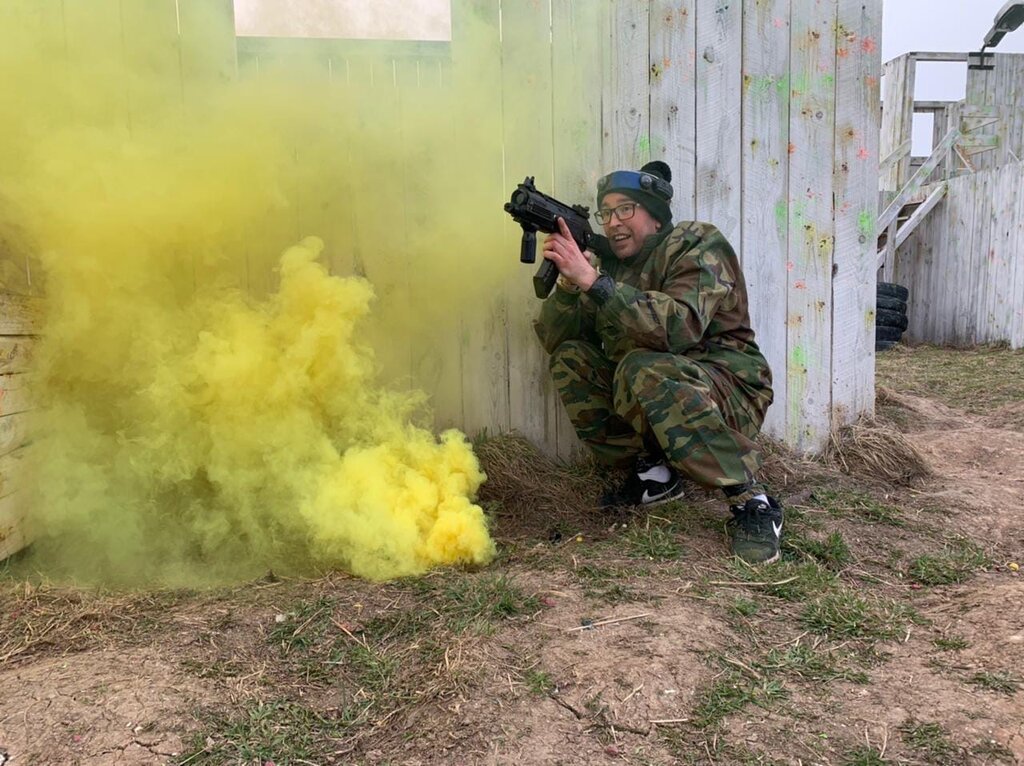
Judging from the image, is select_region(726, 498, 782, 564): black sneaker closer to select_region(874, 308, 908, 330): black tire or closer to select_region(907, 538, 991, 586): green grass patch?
select_region(907, 538, 991, 586): green grass patch

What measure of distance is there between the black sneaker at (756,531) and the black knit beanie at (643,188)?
4.41ft

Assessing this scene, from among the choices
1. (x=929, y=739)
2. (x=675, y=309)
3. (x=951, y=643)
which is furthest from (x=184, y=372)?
(x=951, y=643)

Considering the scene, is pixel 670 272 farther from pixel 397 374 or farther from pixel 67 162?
pixel 67 162

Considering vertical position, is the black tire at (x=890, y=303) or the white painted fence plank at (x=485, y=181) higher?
the white painted fence plank at (x=485, y=181)

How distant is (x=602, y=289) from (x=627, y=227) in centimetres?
58

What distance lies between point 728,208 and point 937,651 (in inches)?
91.0

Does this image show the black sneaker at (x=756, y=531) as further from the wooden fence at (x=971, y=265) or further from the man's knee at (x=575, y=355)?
the wooden fence at (x=971, y=265)

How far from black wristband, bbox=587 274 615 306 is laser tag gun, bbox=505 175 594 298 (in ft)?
0.87

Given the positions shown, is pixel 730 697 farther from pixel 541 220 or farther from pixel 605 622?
pixel 541 220

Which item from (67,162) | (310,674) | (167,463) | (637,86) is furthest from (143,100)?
(310,674)

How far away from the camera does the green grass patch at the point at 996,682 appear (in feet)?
5.63

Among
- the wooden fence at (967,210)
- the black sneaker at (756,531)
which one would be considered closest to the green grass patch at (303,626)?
A: the black sneaker at (756,531)

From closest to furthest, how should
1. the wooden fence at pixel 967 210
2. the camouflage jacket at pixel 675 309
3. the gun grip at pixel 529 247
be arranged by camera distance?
the camouflage jacket at pixel 675 309
the gun grip at pixel 529 247
the wooden fence at pixel 967 210

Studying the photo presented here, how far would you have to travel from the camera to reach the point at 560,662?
6.02ft
